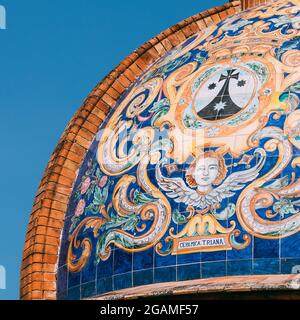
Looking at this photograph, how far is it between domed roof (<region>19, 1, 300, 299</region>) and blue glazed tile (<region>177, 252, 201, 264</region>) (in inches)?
0.5

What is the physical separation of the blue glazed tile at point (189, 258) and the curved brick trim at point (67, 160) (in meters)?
2.03

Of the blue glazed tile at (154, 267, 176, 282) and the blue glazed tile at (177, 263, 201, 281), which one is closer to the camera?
the blue glazed tile at (177, 263, 201, 281)

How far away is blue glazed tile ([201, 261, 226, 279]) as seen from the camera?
14.9 meters

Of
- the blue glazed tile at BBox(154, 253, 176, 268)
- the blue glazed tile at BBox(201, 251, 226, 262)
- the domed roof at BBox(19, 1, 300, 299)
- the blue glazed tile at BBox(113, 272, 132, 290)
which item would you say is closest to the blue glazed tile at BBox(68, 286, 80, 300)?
the domed roof at BBox(19, 1, 300, 299)

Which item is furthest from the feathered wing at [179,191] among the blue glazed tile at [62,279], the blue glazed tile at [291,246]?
the blue glazed tile at [62,279]

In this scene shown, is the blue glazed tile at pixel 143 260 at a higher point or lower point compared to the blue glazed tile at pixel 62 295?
higher

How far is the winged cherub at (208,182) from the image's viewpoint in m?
15.3

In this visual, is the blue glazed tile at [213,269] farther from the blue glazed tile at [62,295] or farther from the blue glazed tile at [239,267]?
the blue glazed tile at [62,295]

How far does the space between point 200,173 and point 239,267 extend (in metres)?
1.28

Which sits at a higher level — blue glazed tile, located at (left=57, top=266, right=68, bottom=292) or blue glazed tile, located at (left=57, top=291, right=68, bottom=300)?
blue glazed tile, located at (left=57, top=266, right=68, bottom=292)

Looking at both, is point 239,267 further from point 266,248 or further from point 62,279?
point 62,279

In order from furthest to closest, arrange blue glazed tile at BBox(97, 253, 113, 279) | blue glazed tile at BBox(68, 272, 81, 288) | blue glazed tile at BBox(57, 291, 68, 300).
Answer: blue glazed tile at BBox(57, 291, 68, 300) → blue glazed tile at BBox(68, 272, 81, 288) → blue glazed tile at BBox(97, 253, 113, 279)

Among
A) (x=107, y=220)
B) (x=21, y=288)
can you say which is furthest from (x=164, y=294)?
(x=21, y=288)

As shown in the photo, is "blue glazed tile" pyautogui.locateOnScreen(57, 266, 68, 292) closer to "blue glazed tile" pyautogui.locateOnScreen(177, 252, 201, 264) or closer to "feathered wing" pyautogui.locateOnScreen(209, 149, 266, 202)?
"blue glazed tile" pyautogui.locateOnScreen(177, 252, 201, 264)
